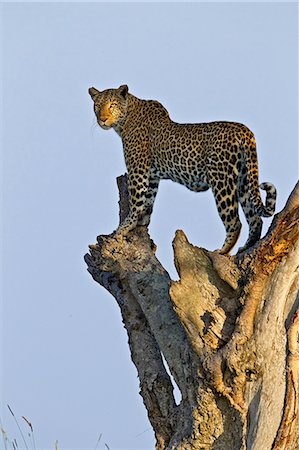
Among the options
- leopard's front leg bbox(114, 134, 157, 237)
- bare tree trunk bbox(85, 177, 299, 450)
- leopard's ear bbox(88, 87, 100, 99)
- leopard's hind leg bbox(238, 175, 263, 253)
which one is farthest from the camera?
leopard's ear bbox(88, 87, 100, 99)

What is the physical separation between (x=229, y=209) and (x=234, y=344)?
299 centimetres

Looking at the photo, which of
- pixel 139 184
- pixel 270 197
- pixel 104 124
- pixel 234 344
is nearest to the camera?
pixel 234 344

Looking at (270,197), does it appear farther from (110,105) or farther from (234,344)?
(234,344)

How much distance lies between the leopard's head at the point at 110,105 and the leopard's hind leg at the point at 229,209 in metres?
2.16

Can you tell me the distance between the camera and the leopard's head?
12.8 meters

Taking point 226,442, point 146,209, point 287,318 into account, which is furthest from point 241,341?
point 146,209

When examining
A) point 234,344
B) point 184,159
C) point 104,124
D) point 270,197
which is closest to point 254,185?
point 270,197

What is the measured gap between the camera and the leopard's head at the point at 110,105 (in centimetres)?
1283

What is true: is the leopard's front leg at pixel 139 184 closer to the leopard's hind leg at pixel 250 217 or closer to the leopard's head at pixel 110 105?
the leopard's head at pixel 110 105

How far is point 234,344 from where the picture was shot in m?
8.50

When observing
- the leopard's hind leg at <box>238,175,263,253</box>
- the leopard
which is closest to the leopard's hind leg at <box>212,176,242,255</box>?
the leopard

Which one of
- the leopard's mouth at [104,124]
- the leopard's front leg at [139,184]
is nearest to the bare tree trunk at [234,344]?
the leopard's front leg at [139,184]

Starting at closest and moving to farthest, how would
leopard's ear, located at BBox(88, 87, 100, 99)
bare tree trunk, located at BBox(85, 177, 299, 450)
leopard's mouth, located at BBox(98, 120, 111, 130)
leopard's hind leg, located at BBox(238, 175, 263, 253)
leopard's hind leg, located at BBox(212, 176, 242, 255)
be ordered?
1. bare tree trunk, located at BBox(85, 177, 299, 450)
2. leopard's hind leg, located at BBox(238, 175, 263, 253)
3. leopard's hind leg, located at BBox(212, 176, 242, 255)
4. leopard's mouth, located at BBox(98, 120, 111, 130)
5. leopard's ear, located at BBox(88, 87, 100, 99)

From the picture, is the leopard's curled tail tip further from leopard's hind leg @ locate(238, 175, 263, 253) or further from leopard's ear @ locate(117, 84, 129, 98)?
leopard's ear @ locate(117, 84, 129, 98)
